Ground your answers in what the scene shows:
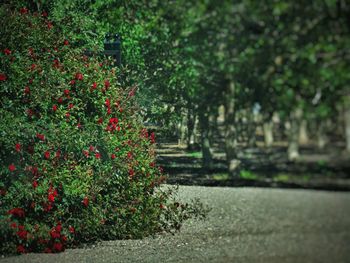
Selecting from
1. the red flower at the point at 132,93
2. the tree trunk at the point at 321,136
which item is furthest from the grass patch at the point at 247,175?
the red flower at the point at 132,93

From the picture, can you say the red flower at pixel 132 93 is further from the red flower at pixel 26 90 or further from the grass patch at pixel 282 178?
the grass patch at pixel 282 178

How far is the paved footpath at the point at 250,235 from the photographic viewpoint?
361cm

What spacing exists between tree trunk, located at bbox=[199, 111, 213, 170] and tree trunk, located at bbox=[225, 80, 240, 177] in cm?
31

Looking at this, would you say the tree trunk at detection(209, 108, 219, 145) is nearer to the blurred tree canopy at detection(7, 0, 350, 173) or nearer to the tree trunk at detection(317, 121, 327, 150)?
the blurred tree canopy at detection(7, 0, 350, 173)

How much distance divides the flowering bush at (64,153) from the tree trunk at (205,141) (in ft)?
2.67

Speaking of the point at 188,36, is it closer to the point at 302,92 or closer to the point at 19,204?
the point at 302,92

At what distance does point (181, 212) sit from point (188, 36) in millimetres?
1656

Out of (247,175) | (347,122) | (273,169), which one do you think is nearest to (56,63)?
(247,175)

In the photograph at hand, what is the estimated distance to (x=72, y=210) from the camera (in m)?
5.93

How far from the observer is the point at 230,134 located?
4.48 meters

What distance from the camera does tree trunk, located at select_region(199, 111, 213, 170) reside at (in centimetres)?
481

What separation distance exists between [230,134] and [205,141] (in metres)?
0.46

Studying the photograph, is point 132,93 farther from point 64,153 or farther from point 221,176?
point 221,176

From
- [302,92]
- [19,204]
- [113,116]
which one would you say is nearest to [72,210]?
[19,204]
